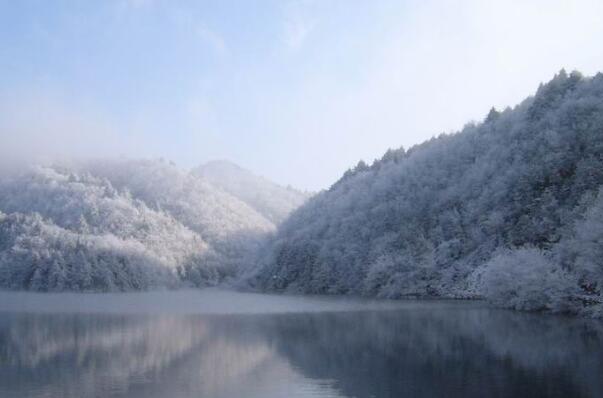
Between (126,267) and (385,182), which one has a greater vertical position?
(385,182)

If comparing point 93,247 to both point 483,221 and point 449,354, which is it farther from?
point 449,354

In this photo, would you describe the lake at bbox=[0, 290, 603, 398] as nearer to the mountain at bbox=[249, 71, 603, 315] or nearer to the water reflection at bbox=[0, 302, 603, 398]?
the water reflection at bbox=[0, 302, 603, 398]

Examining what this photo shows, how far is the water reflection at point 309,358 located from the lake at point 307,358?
65mm

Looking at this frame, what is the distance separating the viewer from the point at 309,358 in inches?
1373

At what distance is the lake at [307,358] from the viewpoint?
26.6m

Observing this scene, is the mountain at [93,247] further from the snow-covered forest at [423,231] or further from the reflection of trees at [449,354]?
the reflection of trees at [449,354]

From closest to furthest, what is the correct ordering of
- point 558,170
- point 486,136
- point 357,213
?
point 558,170, point 486,136, point 357,213

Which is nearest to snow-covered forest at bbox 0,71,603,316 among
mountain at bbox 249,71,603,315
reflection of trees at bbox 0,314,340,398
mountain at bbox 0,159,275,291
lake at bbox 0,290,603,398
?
mountain at bbox 249,71,603,315

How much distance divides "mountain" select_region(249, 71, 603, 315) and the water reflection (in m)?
11.4

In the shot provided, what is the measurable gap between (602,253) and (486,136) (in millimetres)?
66001

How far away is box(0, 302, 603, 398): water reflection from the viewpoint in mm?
26578

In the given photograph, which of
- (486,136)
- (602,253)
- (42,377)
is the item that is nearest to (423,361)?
(42,377)

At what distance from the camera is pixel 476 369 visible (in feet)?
98.7

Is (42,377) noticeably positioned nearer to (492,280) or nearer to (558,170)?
(492,280)
